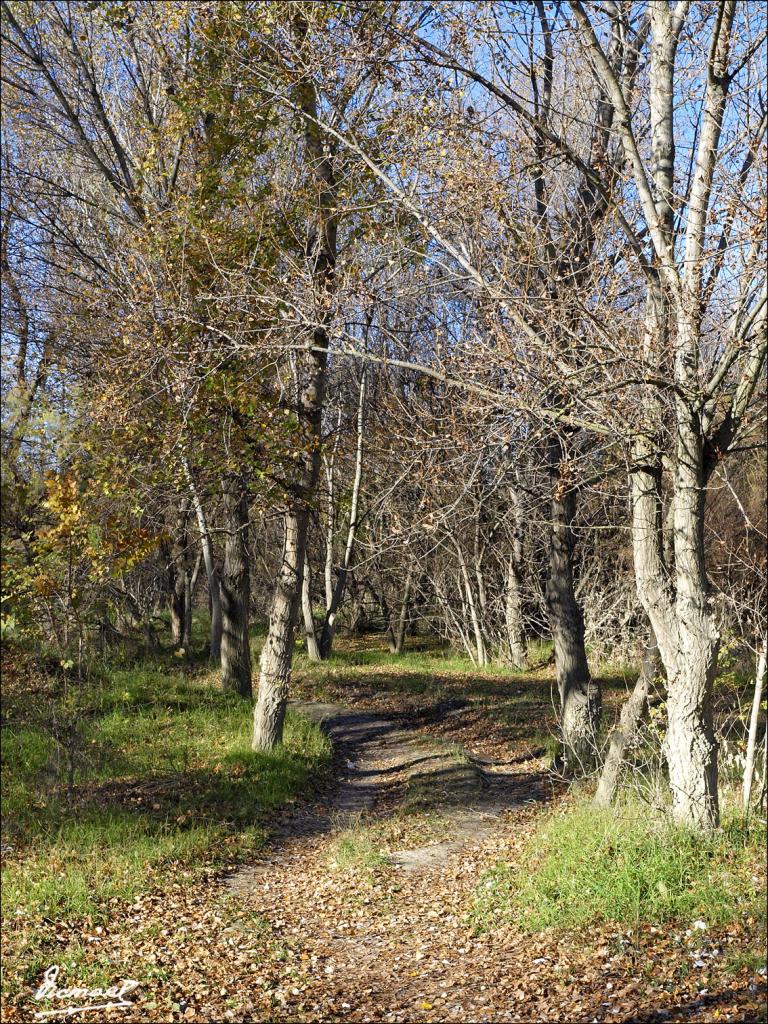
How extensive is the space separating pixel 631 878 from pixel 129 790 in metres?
5.55

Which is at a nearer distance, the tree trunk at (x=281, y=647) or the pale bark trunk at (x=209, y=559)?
the pale bark trunk at (x=209, y=559)

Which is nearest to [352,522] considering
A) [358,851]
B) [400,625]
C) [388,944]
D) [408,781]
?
[408,781]

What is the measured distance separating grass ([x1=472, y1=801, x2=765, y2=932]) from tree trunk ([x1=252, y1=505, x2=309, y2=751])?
459cm

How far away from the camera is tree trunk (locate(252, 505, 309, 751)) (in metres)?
10.7

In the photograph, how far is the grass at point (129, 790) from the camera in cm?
728

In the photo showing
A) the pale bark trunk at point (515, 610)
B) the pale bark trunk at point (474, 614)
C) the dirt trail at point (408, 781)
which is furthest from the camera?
the pale bark trunk at point (474, 614)

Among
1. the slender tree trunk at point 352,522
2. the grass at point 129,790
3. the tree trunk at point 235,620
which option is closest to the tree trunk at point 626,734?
the grass at point 129,790

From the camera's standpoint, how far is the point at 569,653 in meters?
11.2

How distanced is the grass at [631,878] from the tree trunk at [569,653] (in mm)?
4267

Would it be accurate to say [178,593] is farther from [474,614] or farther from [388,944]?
[388,944]

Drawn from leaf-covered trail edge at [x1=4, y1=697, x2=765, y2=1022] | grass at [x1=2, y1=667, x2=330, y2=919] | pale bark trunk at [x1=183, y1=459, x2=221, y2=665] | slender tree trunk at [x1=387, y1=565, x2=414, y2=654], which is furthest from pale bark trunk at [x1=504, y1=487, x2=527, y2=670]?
leaf-covered trail edge at [x1=4, y1=697, x2=765, y2=1022]

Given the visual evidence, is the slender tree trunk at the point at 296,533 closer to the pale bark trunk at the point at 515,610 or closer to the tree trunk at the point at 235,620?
the tree trunk at the point at 235,620

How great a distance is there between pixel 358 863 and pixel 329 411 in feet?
34.2

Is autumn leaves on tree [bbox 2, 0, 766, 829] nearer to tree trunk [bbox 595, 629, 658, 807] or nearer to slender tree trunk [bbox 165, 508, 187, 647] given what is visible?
tree trunk [bbox 595, 629, 658, 807]
